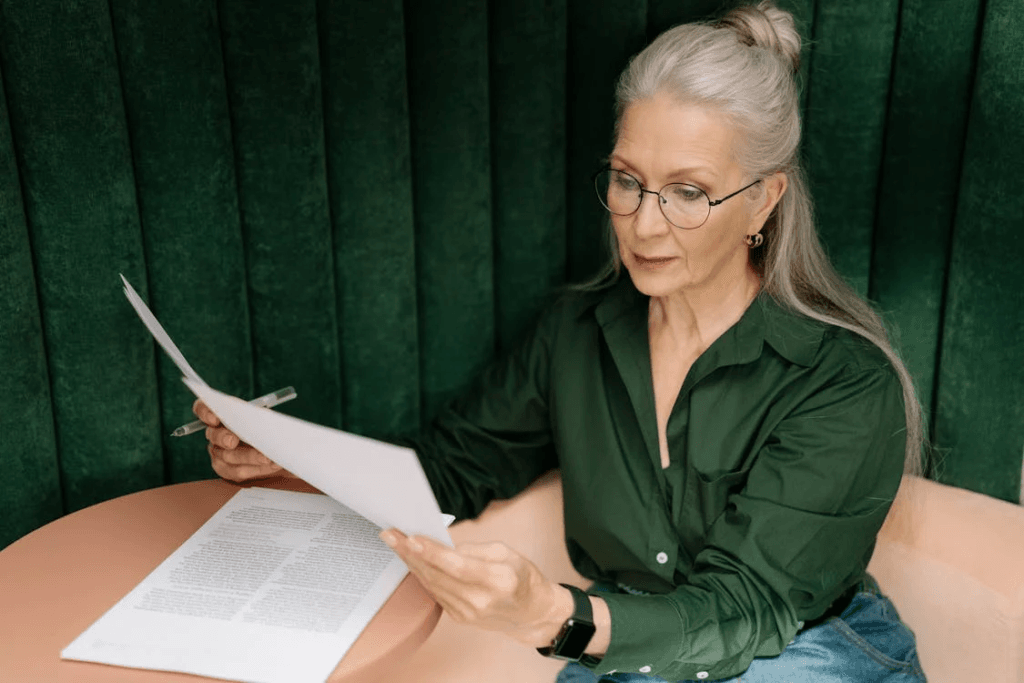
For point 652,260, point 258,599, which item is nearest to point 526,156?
point 652,260

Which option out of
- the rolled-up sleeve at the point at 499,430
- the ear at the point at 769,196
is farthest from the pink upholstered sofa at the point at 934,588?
the ear at the point at 769,196

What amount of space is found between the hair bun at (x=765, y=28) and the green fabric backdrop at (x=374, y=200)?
0.17 meters

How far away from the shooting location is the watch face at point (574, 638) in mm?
1113

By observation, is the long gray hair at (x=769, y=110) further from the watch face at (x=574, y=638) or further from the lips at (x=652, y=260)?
the watch face at (x=574, y=638)

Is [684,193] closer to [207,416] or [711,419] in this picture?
[711,419]

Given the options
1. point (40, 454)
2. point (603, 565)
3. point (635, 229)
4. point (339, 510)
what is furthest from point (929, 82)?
point (40, 454)

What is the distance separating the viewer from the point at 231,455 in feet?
4.36

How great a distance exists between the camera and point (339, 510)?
1270mm

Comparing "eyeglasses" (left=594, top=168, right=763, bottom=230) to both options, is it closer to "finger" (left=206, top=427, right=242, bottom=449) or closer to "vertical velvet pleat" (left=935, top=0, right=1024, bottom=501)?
"vertical velvet pleat" (left=935, top=0, right=1024, bottom=501)

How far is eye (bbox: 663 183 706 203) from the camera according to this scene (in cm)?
128

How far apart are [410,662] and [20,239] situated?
0.78m

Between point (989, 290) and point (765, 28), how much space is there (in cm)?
54

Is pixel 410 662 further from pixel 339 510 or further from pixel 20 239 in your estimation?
pixel 20 239

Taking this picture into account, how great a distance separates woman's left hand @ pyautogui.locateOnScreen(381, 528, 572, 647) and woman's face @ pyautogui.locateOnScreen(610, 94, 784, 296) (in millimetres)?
454
